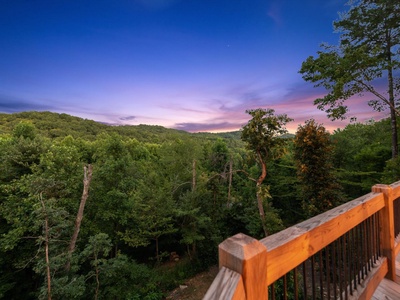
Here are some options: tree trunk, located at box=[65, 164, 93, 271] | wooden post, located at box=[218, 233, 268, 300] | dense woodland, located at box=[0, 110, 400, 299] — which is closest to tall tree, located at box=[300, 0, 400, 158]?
dense woodland, located at box=[0, 110, 400, 299]

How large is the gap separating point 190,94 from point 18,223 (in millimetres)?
20757

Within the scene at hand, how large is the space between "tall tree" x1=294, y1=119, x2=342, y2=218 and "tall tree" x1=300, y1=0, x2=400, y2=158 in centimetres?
174

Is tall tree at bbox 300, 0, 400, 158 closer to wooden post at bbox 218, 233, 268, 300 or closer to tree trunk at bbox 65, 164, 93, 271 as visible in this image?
wooden post at bbox 218, 233, 268, 300

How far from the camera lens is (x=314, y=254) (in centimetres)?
152

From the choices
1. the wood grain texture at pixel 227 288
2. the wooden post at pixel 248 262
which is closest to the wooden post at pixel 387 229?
the wooden post at pixel 248 262

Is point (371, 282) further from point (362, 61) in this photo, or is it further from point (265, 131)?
point (362, 61)

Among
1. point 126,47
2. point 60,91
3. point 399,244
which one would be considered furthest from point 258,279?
point 60,91

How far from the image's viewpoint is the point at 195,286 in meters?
12.1

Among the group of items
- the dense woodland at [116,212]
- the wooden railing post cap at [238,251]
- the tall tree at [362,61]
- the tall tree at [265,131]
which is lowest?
the dense woodland at [116,212]

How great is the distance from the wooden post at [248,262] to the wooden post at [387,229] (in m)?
2.44

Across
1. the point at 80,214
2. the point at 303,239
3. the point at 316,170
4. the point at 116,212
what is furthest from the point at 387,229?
the point at 116,212

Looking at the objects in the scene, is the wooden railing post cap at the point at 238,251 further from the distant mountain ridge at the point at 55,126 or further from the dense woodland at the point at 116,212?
the distant mountain ridge at the point at 55,126

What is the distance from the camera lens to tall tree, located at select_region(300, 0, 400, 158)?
32.2ft

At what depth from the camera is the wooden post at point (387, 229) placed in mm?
2305
